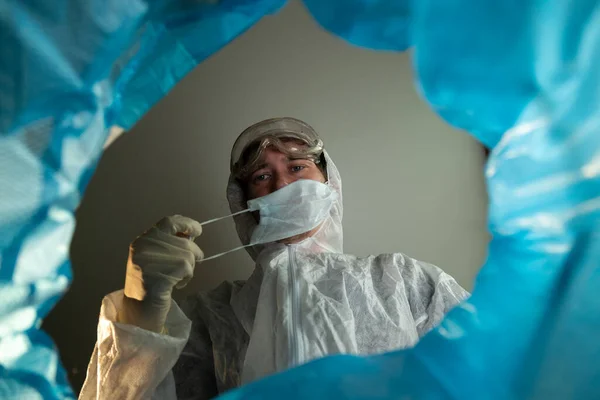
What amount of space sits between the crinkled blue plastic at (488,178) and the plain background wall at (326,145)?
82 cm

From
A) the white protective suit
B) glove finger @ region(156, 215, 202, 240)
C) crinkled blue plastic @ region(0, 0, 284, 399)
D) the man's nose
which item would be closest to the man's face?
the man's nose

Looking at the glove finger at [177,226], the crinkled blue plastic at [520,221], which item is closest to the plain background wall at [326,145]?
the glove finger at [177,226]

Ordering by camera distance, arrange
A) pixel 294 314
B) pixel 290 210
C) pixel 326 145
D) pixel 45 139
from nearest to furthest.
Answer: pixel 45 139 → pixel 294 314 → pixel 290 210 → pixel 326 145

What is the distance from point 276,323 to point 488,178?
462 mm

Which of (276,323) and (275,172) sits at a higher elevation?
(275,172)

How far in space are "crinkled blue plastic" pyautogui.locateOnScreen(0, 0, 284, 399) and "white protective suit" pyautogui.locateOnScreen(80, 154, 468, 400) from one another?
Answer: 29 centimetres

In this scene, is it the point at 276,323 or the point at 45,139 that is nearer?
the point at 45,139

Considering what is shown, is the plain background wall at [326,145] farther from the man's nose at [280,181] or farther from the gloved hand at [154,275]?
the gloved hand at [154,275]

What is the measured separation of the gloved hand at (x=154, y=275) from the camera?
0.86 m

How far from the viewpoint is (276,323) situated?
84 centimetres

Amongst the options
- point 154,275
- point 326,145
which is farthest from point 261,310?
point 326,145

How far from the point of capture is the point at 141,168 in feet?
4.41

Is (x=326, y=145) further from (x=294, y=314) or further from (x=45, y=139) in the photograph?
(x=45, y=139)

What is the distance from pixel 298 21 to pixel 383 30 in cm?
97
